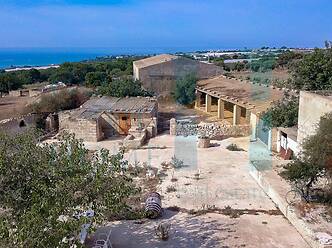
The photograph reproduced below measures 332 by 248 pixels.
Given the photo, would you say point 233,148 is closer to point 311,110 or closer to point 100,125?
point 311,110

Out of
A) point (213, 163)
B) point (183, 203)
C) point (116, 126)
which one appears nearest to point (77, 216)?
point (183, 203)

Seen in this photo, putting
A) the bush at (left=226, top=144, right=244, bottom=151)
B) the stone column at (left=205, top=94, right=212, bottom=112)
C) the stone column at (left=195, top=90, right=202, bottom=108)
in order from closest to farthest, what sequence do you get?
1. the bush at (left=226, top=144, right=244, bottom=151)
2. the stone column at (left=205, top=94, right=212, bottom=112)
3. the stone column at (left=195, top=90, right=202, bottom=108)

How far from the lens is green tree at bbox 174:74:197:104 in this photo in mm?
35500

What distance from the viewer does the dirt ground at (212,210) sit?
37.4 ft

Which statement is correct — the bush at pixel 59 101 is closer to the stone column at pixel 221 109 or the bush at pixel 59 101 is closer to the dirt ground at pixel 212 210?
the stone column at pixel 221 109

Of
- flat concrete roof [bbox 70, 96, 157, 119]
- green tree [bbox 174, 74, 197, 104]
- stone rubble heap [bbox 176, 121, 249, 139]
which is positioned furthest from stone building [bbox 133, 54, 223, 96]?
stone rubble heap [bbox 176, 121, 249, 139]

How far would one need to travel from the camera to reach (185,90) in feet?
117

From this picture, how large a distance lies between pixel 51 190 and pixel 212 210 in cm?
725

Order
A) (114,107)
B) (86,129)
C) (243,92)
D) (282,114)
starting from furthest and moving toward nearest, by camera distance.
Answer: (243,92) → (114,107) → (86,129) → (282,114)

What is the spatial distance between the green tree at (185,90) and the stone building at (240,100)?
1.82ft

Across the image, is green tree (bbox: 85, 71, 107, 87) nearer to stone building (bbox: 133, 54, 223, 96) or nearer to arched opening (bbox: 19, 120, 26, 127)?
stone building (bbox: 133, 54, 223, 96)

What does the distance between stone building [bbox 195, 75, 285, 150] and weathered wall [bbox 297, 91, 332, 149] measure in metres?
4.04

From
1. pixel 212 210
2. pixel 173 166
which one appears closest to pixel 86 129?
pixel 173 166

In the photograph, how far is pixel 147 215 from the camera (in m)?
12.8
